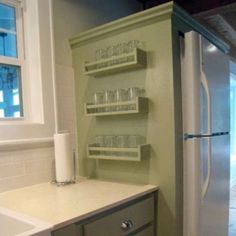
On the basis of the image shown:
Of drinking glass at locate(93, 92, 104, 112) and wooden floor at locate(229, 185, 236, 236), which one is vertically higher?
drinking glass at locate(93, 92, 104, 112)

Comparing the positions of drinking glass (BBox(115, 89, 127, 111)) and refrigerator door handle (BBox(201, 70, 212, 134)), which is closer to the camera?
refrigerator door handle (BBox(201, 70, 212, 134))

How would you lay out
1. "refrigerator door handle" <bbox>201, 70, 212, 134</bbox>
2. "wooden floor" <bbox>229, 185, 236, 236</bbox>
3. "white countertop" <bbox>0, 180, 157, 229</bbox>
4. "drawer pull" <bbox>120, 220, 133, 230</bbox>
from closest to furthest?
1. "white countertop" <bbox>0, 180, 157, 229</bbox>
2. "drawer pull" <bbox>120, 220, 133, 230</bbox>
3. "refrigerator door handle" <bbox>201, 70, 212, 134</bbox>
4. "wooden floor" <bbox>229, 185, 236, 236</bbox>

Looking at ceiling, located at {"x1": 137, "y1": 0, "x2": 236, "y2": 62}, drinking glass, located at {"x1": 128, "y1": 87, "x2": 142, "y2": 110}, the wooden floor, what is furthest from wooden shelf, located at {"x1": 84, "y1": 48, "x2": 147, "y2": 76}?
the wooden floor

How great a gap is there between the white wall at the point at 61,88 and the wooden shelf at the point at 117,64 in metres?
0.23

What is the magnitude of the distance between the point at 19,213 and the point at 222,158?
143cm

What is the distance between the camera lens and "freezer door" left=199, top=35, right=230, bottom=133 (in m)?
1.54

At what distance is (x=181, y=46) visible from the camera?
60.1 inches

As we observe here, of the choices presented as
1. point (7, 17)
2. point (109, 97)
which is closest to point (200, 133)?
point (109, 97)

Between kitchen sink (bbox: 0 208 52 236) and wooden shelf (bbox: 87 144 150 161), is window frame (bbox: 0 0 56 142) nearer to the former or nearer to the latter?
wooden shelf (bbox: 87 144 150 161)

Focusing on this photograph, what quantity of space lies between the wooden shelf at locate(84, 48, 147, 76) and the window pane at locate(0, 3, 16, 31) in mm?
562

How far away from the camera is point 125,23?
5.28 feet

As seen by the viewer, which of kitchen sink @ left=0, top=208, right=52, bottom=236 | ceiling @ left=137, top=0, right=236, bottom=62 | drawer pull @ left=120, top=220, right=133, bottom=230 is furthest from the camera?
ceiling @ left=137, top=0, right=236, bottom=62

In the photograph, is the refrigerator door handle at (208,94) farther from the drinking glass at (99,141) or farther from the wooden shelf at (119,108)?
the drinking glass at (99,141)

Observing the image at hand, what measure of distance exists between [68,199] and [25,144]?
20.2 inches
